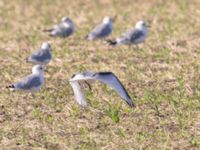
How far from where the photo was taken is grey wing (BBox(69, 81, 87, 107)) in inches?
364

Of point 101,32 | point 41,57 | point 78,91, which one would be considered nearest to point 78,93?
point 78,91

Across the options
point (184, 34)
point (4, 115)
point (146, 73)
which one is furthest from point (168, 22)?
point (4, 115)

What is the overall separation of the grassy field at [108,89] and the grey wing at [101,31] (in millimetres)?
205

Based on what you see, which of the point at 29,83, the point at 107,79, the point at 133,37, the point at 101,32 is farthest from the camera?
the point at 101,32

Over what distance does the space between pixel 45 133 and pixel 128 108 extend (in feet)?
4.87

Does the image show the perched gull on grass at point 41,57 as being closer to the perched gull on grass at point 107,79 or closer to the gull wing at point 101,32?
the gull wing at point 101,32

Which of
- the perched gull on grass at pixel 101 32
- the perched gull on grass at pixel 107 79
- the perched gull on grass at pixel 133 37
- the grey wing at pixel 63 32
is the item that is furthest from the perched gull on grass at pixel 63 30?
the perched gull on grass at pixel 107 79

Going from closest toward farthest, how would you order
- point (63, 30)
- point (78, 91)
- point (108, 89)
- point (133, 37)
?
point (78, 91)
point (108, 89)
point (133, 37)
point (63, 30)

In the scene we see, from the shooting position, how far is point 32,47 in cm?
1450

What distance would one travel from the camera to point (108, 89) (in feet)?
35.1

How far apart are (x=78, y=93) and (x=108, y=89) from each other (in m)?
1.45

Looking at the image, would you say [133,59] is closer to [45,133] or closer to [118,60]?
[118,60]

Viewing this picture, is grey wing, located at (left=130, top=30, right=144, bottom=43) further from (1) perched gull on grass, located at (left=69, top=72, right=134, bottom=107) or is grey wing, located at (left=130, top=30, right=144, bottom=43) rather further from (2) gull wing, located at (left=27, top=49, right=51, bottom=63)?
(1) perched gull on grass, located at (left=69, top=72, right=134, bottom=107)

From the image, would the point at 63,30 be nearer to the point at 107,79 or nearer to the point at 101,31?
the point at 101,31
